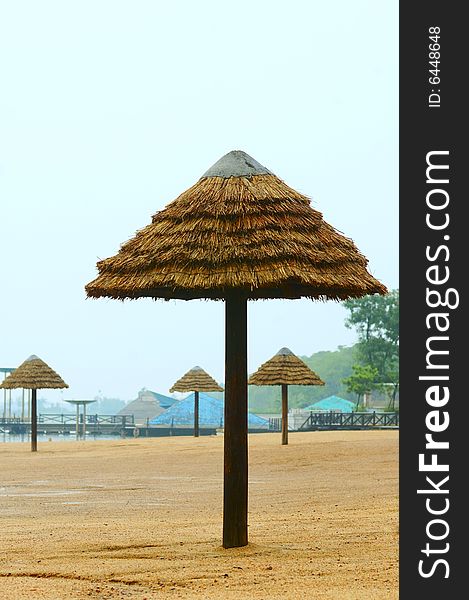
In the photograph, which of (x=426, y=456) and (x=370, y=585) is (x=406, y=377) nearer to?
(x=426, y=456)

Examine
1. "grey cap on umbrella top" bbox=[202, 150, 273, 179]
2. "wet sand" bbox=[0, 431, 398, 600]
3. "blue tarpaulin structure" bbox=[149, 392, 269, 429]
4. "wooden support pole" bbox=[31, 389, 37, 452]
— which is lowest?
"blue tarpaulin structure" bbox=[149, 392, 269, 429]

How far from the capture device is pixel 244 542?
9.67 m

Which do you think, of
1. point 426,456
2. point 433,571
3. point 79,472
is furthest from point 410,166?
point 79,472

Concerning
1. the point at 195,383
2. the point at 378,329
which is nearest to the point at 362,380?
the point at 378,329

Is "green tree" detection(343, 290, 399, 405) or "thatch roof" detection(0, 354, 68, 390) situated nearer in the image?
"thatch roof" detection(0, 354, 68, 390)

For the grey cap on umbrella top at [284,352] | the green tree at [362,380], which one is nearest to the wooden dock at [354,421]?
the green tree at [362,380]

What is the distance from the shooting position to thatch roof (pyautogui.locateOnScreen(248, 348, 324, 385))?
83.8ft

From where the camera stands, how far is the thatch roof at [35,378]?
28.0m

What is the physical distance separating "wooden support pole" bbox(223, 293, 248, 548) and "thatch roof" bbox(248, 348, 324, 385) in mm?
15425

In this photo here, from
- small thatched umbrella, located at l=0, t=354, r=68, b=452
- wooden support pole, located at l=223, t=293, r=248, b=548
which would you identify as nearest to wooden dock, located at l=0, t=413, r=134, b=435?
small thatched umbrella, located at l=0, t=354, r=68, b=452

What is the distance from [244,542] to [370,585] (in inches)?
84.4

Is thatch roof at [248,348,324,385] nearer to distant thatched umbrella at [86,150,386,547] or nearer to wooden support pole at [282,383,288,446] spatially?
wooden support pole at [282,383,288,446]

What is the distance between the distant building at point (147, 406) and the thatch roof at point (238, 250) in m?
68.8

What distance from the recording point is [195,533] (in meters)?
11.0
